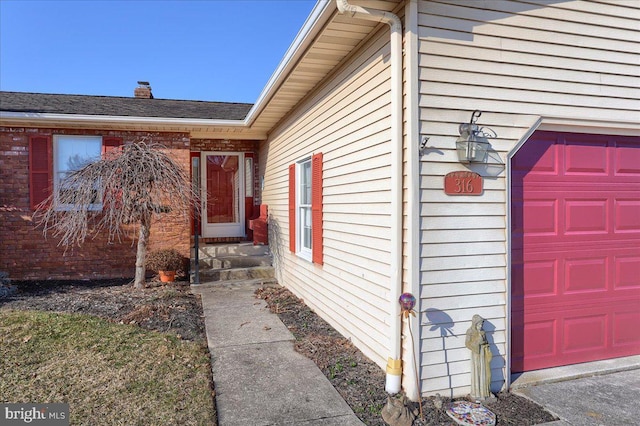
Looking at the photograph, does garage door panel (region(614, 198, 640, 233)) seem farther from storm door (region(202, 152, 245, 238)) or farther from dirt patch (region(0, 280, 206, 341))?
storm door (region(202, 152, 245, 238))

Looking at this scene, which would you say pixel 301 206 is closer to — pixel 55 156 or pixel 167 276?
pixel 167 276

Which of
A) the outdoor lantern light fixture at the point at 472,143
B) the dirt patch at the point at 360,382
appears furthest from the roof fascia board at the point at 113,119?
the outdoor lantern light fixture at the point at 472,143

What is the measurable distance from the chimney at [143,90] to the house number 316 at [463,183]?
1003 cm

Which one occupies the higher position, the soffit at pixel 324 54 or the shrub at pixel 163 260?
the soffit at pixel 324 54

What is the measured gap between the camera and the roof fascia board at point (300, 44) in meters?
3.55

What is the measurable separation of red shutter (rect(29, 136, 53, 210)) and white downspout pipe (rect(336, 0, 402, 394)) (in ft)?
23.1

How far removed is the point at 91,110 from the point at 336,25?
6.22 meters

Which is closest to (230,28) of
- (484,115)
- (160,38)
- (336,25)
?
(160,38)

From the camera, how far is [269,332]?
500cm

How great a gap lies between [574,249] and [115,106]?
28.6 ft

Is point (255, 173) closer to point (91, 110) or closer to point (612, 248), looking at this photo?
point (91, 110)

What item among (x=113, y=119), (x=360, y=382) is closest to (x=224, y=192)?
(x=113, y=119)

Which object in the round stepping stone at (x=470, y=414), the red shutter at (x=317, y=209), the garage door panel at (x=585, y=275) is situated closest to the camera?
the round stepping stone at (x=470, y=414)

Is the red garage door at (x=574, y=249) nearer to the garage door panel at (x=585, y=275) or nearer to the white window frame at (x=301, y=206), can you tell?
the garage door panel at (x=585, y=275)
